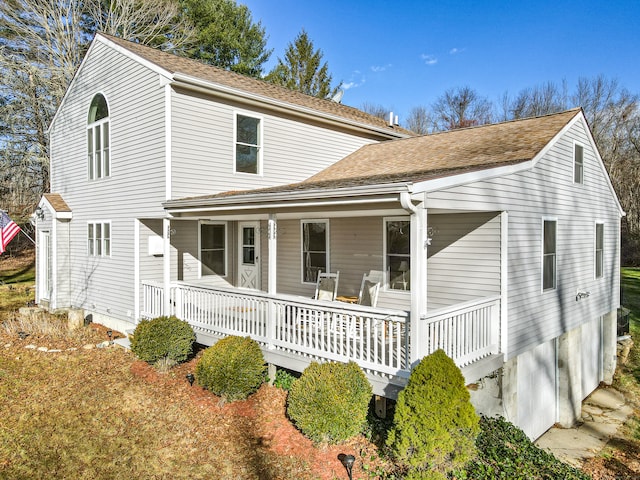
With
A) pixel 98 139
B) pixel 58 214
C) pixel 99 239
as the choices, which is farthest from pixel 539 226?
pixel 58 214

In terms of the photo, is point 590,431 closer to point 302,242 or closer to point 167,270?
point 302,242

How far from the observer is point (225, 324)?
27.9 ft

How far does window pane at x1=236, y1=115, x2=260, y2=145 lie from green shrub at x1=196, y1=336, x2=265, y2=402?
5.41 m

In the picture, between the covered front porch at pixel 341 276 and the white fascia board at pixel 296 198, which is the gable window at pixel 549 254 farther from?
the white fascia board at pixel 296 198

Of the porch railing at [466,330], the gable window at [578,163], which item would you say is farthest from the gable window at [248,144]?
the gable window at [578,163]

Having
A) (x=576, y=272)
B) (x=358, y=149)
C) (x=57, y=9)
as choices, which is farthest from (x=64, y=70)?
(x=576, y=272)

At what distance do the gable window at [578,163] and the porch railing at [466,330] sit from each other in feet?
14.9

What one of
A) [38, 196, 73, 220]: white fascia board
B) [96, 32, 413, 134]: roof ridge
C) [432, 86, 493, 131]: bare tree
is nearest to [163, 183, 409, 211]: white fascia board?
[96, 32, 413, 134]: roof ridge

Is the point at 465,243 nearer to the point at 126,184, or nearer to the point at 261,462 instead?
the point at 261,462

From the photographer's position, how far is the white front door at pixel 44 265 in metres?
14.0

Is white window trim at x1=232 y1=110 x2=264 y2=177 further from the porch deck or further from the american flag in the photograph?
the american flag

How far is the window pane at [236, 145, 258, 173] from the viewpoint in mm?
10883

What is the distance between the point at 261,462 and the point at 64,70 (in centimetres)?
2040

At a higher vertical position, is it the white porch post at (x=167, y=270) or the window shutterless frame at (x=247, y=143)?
the window shutterless frame at (x=247, y=143)
